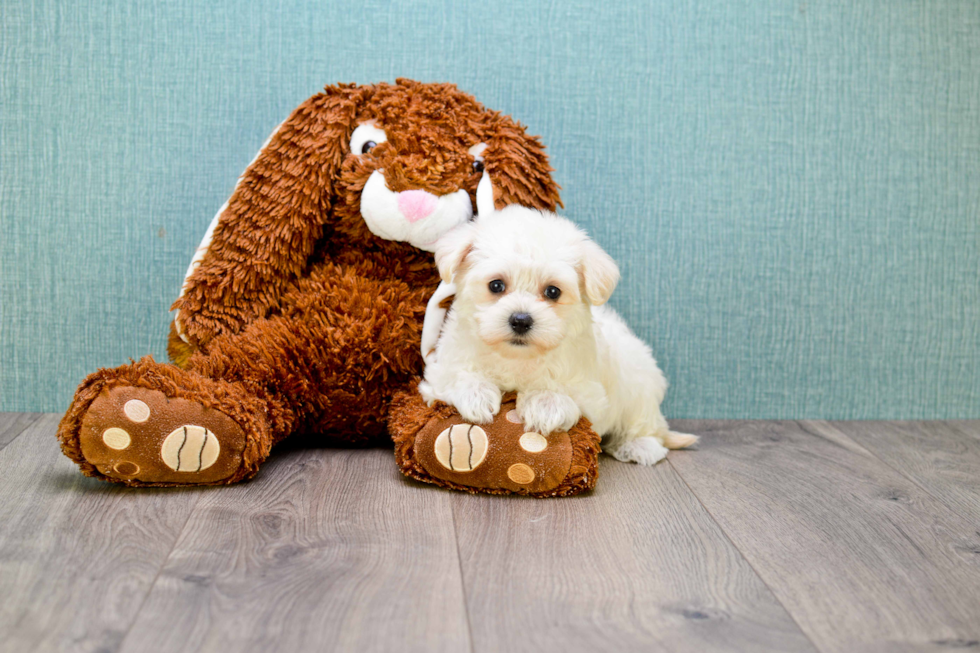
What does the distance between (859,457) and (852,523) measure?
46 centimetres

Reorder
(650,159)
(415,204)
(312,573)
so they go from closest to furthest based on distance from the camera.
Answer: (312,573) < (415,204) < (650,159)

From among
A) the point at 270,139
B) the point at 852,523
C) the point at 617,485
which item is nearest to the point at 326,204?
the point at 270,139

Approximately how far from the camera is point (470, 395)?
1.43 meters

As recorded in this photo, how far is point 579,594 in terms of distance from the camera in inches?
41.8

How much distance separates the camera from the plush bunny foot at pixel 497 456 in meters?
1.39

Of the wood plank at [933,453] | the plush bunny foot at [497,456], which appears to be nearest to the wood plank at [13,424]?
the plush bunny foot at [497,456]

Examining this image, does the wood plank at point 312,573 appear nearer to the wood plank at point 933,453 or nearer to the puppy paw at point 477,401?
the puppy paw at point 477,401

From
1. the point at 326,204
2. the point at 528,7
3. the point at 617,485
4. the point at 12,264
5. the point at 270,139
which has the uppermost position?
the point at 528,7

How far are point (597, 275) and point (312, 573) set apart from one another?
0.67 metres

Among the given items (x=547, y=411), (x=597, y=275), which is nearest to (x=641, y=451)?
(x=547, y=411)

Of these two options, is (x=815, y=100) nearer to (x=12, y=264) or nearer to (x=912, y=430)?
(x=912, y=430)

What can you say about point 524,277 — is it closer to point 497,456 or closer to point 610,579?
point 497,456

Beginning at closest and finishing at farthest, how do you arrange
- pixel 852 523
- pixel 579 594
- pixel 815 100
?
pixel 579 594 < pixel 852 523 < pixel 815 100

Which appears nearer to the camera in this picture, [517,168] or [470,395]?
[470,395]
